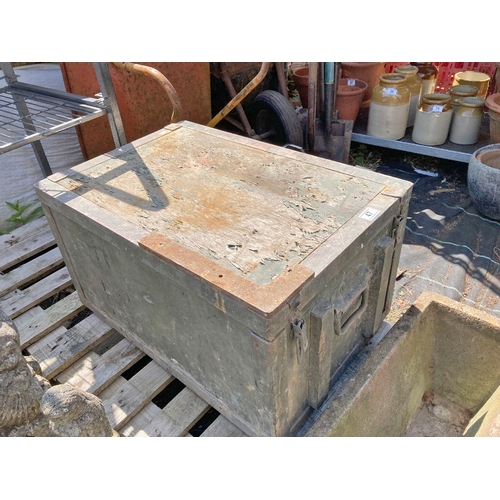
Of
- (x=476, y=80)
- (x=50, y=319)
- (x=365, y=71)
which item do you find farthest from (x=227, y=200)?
(x=476, y=80)

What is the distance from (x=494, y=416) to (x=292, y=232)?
92 centimetres

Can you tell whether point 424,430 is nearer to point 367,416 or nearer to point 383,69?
point 367,416

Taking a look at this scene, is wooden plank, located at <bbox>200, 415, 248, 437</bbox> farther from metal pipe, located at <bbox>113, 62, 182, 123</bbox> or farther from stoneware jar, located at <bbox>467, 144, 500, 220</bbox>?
stoneware jar, located at <bbox>467, 144, 500, 220</bbox>

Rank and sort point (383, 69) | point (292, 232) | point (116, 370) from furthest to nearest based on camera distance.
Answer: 1. point (383, 69)
2. point (116, 370)
3. point (292, 232)

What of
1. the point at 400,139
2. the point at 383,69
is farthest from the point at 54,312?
the point at 383,69

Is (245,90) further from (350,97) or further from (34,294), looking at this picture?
(34,294)

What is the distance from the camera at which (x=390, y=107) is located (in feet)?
12.1

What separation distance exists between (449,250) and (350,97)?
5.60ft

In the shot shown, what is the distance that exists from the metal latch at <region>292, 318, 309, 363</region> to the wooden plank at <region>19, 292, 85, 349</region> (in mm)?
1267

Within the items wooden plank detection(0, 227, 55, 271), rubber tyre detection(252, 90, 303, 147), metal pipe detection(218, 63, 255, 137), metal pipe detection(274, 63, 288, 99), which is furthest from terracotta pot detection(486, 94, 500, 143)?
wooden plank detection(0, 227, 55, 271)

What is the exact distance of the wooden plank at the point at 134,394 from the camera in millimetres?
1739

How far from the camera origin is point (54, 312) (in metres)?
2.12

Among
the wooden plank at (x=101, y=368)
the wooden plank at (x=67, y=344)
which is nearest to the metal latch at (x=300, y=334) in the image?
the wooden plank at (x=101, y=368)

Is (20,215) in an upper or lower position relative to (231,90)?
lower
